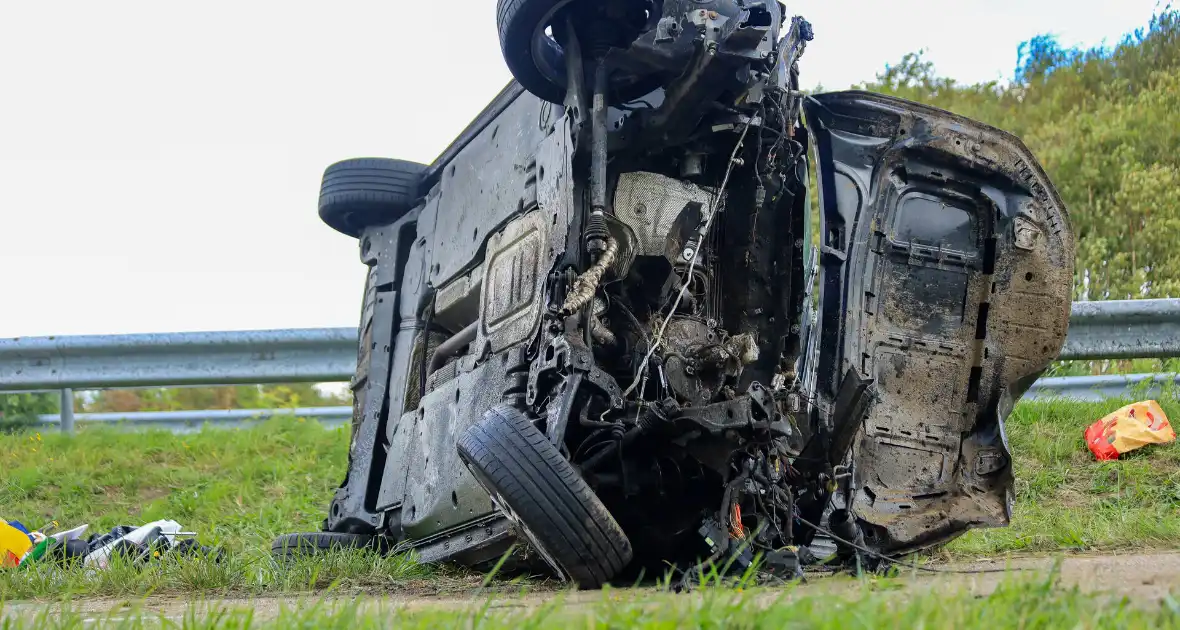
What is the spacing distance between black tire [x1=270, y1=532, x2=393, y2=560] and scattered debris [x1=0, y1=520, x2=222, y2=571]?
→ 388 millimetres

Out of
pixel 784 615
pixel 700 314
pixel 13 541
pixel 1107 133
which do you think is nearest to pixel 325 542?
pixel 13 541

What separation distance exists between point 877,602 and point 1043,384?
6.34m

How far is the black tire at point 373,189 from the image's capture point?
21.8ft

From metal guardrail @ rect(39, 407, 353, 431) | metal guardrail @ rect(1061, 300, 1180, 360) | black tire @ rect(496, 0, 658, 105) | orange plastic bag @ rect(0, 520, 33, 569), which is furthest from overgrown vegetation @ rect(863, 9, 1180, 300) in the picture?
orange plastic bag @ rect(0, 520, 33, 569)

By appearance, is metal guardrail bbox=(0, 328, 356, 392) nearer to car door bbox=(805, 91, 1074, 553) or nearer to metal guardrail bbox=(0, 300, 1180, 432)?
metal guardrail bbox=(0, 300, 1180, 432)

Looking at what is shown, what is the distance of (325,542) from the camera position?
17.9 feet

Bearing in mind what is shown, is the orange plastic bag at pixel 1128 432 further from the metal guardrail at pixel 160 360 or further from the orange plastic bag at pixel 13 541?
the orange plastic bag at pixel 13 541

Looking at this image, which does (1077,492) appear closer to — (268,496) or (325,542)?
(325,542)

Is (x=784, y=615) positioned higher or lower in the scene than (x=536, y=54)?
lower

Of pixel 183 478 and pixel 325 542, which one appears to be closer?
pixel 325 542

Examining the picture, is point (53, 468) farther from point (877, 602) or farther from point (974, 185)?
point (877, 602)

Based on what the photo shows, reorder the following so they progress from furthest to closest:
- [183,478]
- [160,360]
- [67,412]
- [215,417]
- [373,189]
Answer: [215,417], [67,412], [160,360], [183,478], [373,189]

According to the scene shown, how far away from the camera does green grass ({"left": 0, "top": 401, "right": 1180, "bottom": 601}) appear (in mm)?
4238

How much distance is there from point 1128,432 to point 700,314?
350 cm
